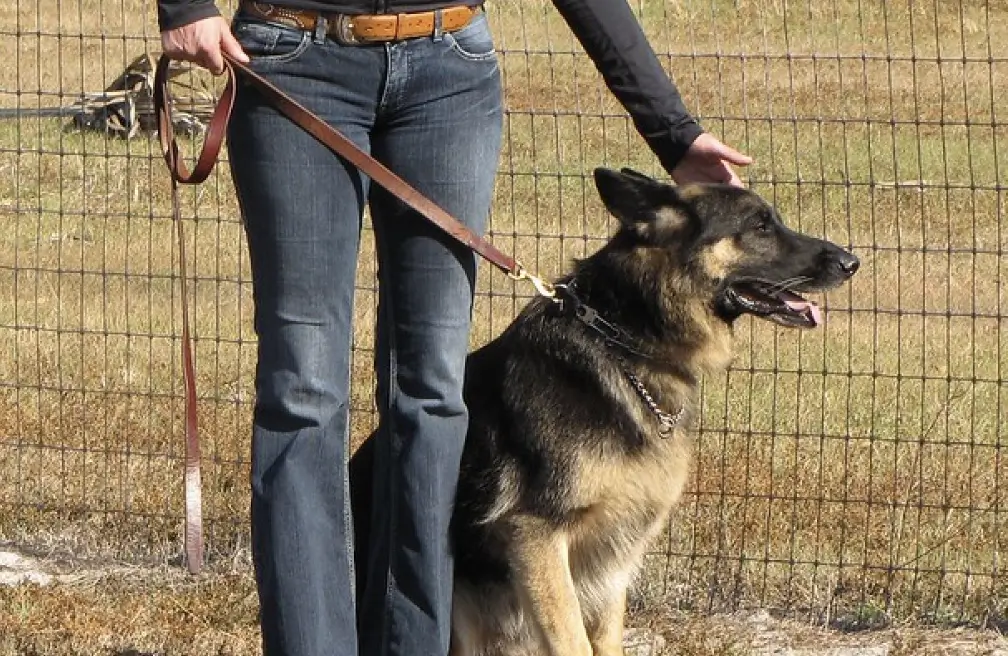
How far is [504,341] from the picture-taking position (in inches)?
162

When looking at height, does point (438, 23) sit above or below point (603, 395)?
above

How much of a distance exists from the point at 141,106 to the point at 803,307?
1001 cm

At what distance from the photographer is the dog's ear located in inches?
159

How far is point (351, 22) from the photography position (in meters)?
3.24

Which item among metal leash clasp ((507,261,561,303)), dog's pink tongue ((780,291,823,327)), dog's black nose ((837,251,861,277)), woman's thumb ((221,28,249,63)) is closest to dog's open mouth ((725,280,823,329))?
dog's pink tongue ((780,291,823,327))

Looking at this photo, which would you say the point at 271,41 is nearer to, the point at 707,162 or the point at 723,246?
the point at 707,162

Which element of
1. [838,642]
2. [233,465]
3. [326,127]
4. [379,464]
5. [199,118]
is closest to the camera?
[326,127]

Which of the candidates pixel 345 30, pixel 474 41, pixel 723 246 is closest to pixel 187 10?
pixel 345 30

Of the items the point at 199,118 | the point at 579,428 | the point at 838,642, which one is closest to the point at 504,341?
the point at 579,428

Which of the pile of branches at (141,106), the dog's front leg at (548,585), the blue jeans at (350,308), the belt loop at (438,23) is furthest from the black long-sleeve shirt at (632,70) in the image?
the pile of branches at (141,106)

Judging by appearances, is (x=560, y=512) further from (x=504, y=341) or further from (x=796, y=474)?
(x=796, y=474)

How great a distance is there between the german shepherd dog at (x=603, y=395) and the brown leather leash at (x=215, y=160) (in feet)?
0.89

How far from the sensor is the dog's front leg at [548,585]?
3932 millimetres

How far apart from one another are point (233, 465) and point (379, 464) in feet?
6.95
